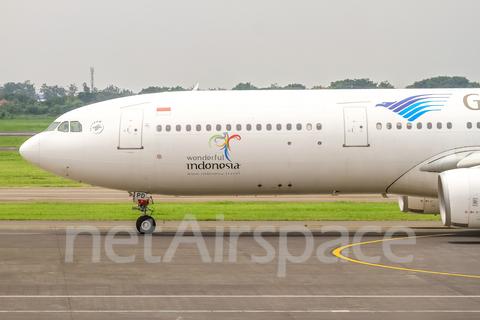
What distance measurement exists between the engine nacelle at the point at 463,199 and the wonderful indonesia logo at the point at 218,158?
7524 millimetres

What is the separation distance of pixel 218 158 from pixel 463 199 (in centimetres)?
870

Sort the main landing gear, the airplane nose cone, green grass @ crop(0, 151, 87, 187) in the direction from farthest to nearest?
green grass @ crop(0, 151, 87, 187) → the main landing gear → the airplane nose cone

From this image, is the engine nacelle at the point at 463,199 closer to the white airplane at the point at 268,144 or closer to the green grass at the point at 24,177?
the white airplane at the point at 268,144

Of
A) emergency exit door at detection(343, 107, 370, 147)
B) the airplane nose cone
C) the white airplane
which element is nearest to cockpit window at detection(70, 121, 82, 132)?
the white airplane

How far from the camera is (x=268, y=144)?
23.9 m

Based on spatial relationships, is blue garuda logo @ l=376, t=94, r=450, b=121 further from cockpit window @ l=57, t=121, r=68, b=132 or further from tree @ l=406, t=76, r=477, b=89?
tree @ l=406, t=76, r=477, b=89

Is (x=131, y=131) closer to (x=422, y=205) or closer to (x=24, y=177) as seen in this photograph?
(x=422, y=205)

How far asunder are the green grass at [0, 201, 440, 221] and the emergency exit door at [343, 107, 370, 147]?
5.86 m

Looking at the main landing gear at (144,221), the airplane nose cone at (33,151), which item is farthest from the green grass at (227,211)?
the airplane nose cone at (33,151)

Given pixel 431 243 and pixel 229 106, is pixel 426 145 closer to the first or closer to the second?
pixel 431 243

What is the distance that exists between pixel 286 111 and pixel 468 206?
285 inches

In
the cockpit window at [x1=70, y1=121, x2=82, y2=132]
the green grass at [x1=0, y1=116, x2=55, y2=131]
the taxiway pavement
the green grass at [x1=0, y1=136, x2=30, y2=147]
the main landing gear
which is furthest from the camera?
the green grass at [x1=0, y1=116, x2=55, y2=131]

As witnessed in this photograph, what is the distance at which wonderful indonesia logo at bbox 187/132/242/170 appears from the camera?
942 inches

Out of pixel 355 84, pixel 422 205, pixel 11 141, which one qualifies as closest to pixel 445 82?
pixel 355 84
